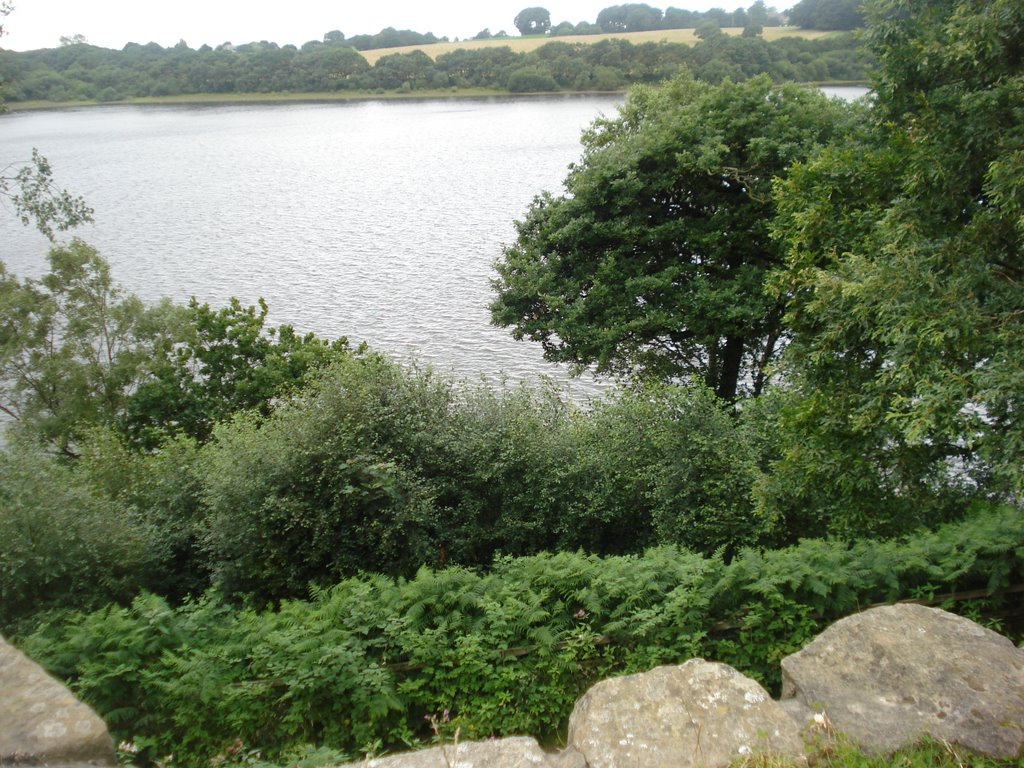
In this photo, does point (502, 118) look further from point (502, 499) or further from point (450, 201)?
point (502, 499)

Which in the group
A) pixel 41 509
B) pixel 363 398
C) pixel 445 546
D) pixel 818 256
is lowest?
pixel 445 546

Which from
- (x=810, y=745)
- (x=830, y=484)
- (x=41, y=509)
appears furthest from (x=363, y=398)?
(x=810, y=745)

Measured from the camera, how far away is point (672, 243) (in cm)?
2380

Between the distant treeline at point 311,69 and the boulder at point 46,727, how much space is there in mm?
72942

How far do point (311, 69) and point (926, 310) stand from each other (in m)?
119

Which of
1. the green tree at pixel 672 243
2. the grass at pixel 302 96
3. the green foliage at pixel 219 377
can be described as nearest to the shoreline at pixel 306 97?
the grass at pixel 302 96

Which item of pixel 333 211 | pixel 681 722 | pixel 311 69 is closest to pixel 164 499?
pixel 681 722

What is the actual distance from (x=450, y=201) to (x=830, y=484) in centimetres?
5147

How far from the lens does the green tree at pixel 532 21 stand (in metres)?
141

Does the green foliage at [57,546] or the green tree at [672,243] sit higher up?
the green tree at [672,243]

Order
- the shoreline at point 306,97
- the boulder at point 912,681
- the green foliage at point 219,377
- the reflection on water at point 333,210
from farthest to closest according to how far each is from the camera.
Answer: the shoreline at point 306,97, the reflection on water at point 333,210, the green foliage at point 219,377, the boulder at point 912,681

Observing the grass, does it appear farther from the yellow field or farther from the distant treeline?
the yellow field

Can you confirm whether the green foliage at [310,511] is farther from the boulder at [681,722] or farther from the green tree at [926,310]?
the boulder at [681,722]

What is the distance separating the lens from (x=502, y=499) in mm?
15734
